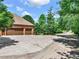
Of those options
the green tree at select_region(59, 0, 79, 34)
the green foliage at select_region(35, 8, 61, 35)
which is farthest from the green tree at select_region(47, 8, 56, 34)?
the green tree at select_region(59, 0, 79, 34)

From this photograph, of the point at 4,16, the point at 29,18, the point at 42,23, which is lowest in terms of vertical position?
the point at 42,23

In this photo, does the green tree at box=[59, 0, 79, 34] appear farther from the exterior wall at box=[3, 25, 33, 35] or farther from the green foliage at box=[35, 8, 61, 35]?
the green foliage at box=[35, 8, 61, 35]

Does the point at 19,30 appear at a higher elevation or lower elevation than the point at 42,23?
lower

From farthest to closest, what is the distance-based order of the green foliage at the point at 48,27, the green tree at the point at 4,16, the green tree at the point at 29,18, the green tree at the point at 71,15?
the green tree at the point at 29,18 < the green foliage at the point at 48,27 < the green tree at the point at 71,15 < the green tree at the point at 4,16

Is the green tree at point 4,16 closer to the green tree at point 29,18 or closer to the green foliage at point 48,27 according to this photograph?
the green foliage at point 48,27

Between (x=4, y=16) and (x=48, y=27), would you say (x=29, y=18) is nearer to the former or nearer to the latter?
(x=48, y=27)

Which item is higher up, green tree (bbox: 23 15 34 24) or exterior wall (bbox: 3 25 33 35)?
green tree (bbox: 23 15 34 24)

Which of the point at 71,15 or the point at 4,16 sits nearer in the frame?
the point at 4,16

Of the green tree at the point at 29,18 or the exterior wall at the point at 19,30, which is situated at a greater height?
the green tree at the point at 29,18

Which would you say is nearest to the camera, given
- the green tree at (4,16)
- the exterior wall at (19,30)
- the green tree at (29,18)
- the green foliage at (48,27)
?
the green tree at (4,16)

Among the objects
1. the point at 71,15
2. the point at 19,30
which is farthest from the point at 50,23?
the point at 71,15

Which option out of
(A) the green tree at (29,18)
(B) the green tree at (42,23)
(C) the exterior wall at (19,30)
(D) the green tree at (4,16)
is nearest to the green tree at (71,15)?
(D) the green tree at (4,16)

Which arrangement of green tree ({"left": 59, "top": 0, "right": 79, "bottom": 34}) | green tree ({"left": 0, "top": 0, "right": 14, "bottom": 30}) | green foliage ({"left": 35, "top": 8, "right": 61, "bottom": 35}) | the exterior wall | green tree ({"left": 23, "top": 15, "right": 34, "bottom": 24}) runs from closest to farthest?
green tree ({"left": 0, "top": 0, "right": 14, "bottom": 30}), green tree ({"left": 59, "top": 0, "right": 79, "bottom": 34}), the exterior wall, green foliage ({"left": 35, "top": 8, "right": 61, "bottom": 35}), green tree ({"left": 23, "top": 15, "right": 34, "bottom": 24})

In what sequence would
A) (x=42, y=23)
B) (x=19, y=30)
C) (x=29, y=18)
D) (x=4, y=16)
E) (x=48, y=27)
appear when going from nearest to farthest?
(x=4, y=16)
(x=19, y=30)
(x=48, y=27)
(x=42, y=23)
(x=29, y=18)
